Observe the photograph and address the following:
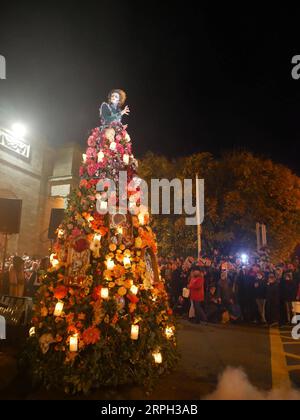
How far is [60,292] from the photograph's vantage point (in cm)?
517

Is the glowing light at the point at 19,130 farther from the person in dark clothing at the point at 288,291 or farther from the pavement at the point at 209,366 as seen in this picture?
the person in dark clothing at the point at 288,291

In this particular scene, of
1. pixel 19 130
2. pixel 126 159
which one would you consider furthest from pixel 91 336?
pixel 19 130

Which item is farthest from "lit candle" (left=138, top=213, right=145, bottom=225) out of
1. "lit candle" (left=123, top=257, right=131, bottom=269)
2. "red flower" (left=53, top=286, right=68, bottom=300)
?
"red flower" (left=53, top=286, right=68, bottom=300)

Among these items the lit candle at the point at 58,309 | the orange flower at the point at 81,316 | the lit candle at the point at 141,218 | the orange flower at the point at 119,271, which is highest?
the lit candle at the point at 141,218

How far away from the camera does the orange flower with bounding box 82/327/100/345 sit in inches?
191

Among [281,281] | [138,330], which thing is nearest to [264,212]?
[281,281]

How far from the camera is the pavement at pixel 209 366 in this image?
185 inches

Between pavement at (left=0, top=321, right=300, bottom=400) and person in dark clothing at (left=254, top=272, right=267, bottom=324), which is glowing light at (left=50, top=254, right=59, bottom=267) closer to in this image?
pavement at (left=0, top=321, right=300, bottom=400)

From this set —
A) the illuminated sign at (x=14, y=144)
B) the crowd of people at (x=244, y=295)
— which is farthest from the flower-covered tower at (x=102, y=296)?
the illuminated sign at (x=14, y=144)

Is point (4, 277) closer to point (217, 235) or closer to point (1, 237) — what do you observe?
point (1, 237)

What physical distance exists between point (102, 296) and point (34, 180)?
2005cm

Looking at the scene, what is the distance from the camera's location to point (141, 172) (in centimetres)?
2262

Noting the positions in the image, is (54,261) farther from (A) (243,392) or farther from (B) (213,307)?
(B) (213,307)

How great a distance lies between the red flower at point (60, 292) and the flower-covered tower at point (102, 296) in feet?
0.05
